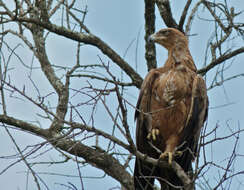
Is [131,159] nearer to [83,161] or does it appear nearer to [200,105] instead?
[83,161]

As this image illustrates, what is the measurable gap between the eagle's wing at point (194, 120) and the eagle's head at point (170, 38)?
745 millimetres

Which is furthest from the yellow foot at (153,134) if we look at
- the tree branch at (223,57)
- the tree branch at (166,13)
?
the tree branch at (166,13)

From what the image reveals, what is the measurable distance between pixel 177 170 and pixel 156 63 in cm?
229

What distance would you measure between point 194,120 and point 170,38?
126 centimetres

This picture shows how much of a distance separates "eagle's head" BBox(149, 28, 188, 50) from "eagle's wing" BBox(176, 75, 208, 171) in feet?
2.45

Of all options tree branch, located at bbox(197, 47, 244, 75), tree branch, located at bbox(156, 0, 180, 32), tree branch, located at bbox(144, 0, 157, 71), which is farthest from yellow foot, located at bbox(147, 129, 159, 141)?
tree branch, located at bbox(156, 0, 180, 32)

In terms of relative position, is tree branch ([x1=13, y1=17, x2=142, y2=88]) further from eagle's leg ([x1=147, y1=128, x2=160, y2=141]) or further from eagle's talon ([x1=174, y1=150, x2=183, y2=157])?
eagle's talon ([x1=174, y1=150, x2=183, y2=157])

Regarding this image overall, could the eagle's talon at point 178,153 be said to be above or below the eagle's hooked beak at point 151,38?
below

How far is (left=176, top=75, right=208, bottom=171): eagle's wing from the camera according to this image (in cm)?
538

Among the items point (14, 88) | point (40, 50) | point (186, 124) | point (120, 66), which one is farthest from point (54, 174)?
point (40, 50)

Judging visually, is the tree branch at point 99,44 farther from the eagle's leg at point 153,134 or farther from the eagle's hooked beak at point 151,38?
the eagle's leg at point 153,134

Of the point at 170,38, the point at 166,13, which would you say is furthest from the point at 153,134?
the point at 166,13

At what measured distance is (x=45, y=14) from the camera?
6164 mm

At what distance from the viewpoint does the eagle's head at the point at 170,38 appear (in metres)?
6.02
